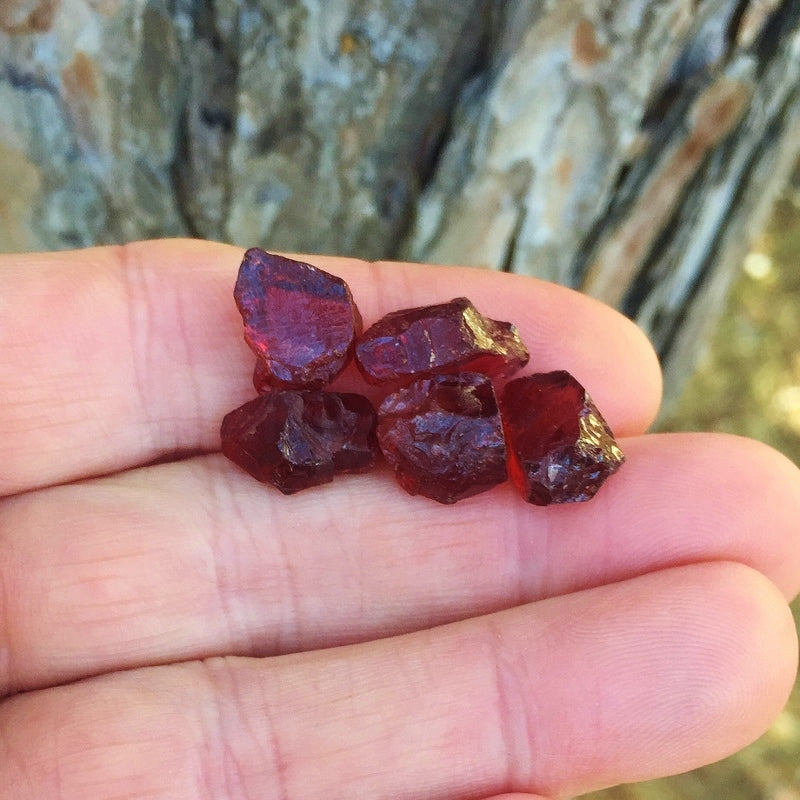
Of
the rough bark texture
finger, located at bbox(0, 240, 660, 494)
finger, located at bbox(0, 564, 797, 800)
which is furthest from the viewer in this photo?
the rough bark texture

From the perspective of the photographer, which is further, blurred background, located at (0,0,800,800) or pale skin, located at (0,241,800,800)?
blurred background, located at (0,0,800,800)

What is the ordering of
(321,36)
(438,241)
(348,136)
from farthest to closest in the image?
(438,241) → (348,136) → (321,36)

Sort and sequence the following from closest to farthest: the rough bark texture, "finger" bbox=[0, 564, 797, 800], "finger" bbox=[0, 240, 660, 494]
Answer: "finger" bbox=[0, 564, 797, 800] → "finger" bbox=[0, 240, 660, 494] → the rough bark texture

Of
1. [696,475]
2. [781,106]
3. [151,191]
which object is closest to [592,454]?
[696,475]

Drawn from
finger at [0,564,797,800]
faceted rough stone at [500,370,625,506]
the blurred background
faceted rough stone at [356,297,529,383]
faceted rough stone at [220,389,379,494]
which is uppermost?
the blurred background

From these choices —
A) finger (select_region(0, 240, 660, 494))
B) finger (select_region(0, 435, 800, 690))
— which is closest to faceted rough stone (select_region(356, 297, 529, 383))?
finger (select_region(0, 240, 660, 494))

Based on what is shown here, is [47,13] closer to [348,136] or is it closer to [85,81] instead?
[85,81]

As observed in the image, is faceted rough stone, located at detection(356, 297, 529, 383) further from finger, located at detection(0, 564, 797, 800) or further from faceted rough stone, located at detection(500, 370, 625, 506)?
finger, located at detection(0, 564, 797, 800)

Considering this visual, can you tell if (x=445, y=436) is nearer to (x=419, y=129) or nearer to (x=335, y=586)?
(x=335, y=586)
